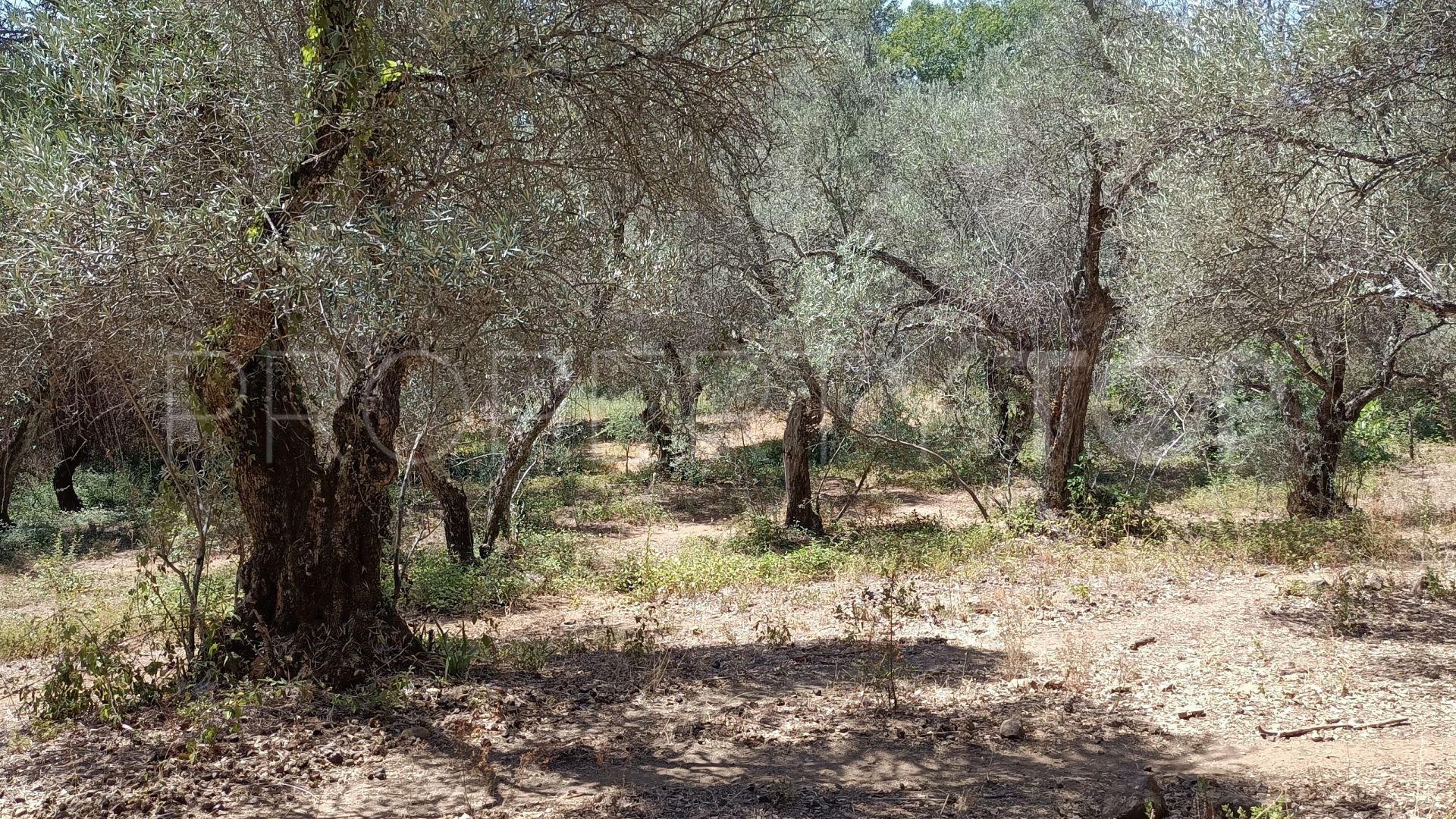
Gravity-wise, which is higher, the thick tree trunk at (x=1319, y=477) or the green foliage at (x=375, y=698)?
the thick tree trunk at (x=1319, y=477)

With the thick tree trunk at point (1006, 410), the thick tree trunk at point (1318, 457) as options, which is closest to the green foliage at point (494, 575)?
the thick tree trunk at point (1006, 410)

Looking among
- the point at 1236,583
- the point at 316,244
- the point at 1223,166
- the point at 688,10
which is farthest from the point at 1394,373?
the point at 316,244

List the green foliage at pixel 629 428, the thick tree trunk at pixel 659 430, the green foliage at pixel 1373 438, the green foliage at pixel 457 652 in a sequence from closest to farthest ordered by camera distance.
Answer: the green foliage at pixel 457 652 < the green foliage at pixel 1373 438 < the thick tree trunk at pixel 659 430 < the green foliage at pixel 629 428

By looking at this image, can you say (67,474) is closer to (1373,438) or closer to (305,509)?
(305,509)

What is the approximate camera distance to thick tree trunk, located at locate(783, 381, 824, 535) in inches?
516

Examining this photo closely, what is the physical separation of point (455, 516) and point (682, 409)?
4844 mm

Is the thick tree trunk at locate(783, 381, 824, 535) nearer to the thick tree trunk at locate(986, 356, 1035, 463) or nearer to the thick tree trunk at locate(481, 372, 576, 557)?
the thick tree trunk at locate(986, 356, 1035, 463)

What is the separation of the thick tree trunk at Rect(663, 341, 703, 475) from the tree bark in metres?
4.62

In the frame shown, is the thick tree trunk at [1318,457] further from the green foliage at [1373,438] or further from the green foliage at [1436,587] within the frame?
the green foliage at [1436,587]

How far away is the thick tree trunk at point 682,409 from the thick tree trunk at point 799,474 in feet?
5.15

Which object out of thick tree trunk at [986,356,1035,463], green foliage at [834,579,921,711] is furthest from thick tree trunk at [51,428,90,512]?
thick tree trunk at [986,356,1035,463]

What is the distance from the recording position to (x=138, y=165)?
4469mm

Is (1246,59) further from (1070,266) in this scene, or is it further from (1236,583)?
(1070,266)

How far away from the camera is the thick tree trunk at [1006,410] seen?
14422 mm
